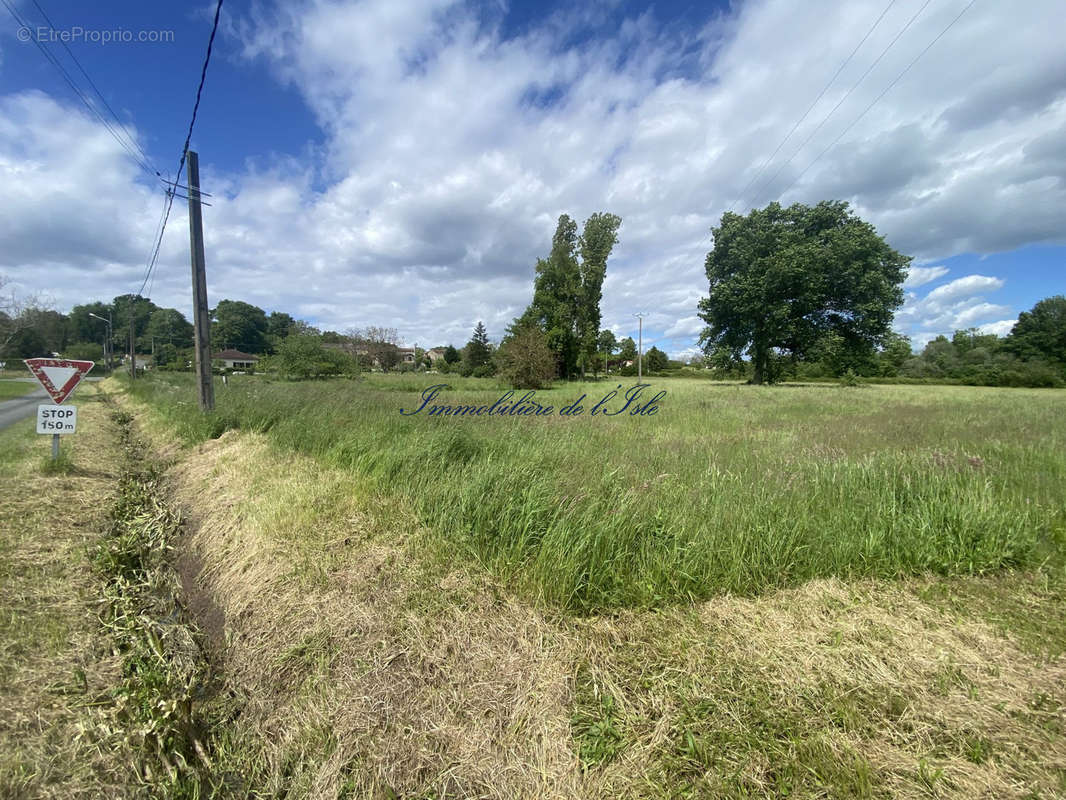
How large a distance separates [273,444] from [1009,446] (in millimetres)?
12285

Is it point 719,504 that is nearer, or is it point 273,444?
point 719,504

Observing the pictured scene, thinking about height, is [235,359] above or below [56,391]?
Answer: above

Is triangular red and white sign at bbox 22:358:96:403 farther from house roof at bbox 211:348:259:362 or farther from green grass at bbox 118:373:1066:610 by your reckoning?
house roof at bbox 211:348:259:362

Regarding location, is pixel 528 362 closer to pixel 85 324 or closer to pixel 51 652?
pixel 51 652

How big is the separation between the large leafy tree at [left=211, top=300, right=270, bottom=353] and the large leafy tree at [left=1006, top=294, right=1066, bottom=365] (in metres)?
123

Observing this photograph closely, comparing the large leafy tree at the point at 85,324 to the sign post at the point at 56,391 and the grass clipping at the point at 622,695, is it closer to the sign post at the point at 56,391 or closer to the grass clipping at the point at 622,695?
the sign post at the point at 56,391

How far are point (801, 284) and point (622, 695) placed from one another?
33331 mm

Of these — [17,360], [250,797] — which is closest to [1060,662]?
[250,797]

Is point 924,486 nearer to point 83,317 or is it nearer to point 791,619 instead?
point 791,619

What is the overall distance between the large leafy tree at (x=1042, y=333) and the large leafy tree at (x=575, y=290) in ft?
163

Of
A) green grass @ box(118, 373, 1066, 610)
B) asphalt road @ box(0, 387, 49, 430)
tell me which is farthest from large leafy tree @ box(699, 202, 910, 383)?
asphalt road @ box(0, 387, 49, 430)

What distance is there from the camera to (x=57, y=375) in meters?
6.21

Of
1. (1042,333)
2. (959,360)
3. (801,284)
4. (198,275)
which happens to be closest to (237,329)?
(198,275)

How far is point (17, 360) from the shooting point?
52.9 meters
